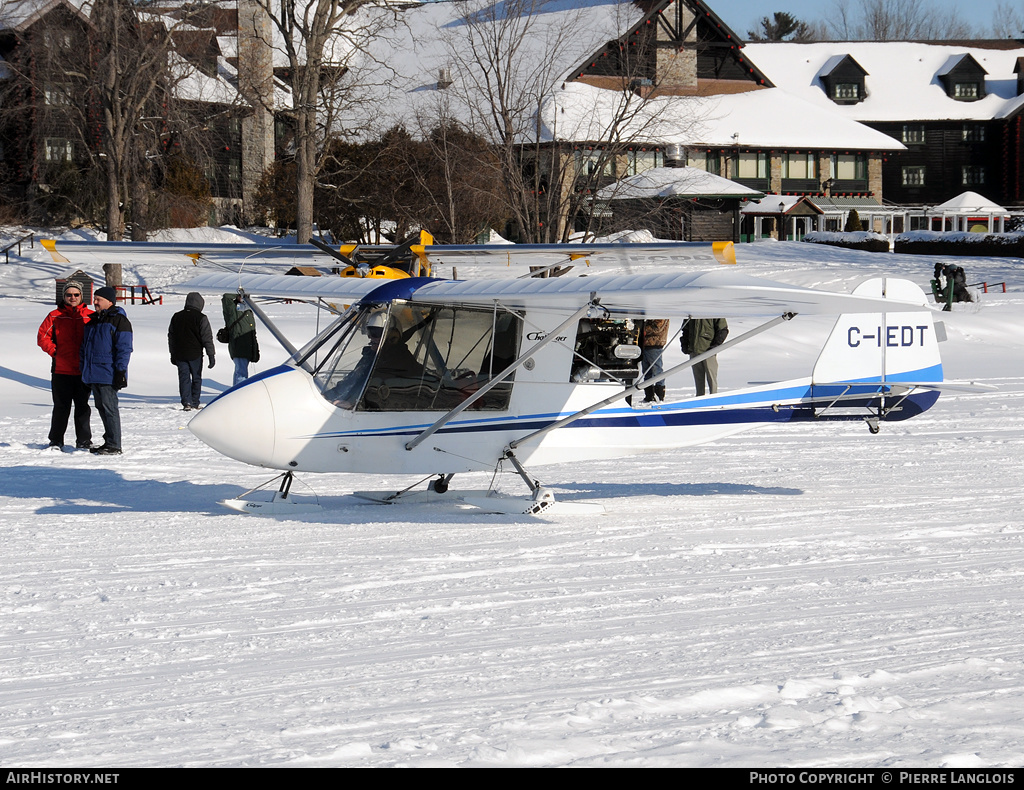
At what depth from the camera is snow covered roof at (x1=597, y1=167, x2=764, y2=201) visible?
83.2 feet

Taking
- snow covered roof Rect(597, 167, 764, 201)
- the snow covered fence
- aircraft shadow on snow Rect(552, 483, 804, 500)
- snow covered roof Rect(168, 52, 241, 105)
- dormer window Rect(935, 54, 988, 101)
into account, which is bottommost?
aircraft shadow on snow Rect(552, 483, 804, 500)

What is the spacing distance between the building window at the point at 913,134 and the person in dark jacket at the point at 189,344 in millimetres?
57444

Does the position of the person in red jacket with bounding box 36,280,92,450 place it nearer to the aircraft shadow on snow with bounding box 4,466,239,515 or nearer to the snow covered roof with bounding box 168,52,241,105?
the aircraft shadow on snow with bounding box 4,466,239,515

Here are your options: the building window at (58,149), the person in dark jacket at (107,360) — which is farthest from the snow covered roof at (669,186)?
the building window at (58,149)

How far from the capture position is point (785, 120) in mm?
53406

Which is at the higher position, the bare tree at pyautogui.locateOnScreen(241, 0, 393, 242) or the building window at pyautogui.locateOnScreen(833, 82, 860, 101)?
the building window at pyautogui.locateOnScreen(833, 82, 860, 101)

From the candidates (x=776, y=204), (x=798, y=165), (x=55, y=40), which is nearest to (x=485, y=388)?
(x=55, y=40)

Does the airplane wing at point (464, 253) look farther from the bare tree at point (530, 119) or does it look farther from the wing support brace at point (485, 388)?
the bare tree at point (530, 119)

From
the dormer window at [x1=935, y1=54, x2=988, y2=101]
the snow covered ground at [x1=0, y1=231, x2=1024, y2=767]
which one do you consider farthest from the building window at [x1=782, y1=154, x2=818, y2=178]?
the snow covered ground at [x1=0, y1=231, x2=1024, y2=767]

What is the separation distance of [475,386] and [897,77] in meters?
63.6

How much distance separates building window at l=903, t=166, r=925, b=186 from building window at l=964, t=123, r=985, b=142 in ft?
10.1

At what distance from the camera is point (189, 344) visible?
1457 centimetres

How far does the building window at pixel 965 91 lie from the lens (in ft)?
209

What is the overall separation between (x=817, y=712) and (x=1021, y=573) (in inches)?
116
